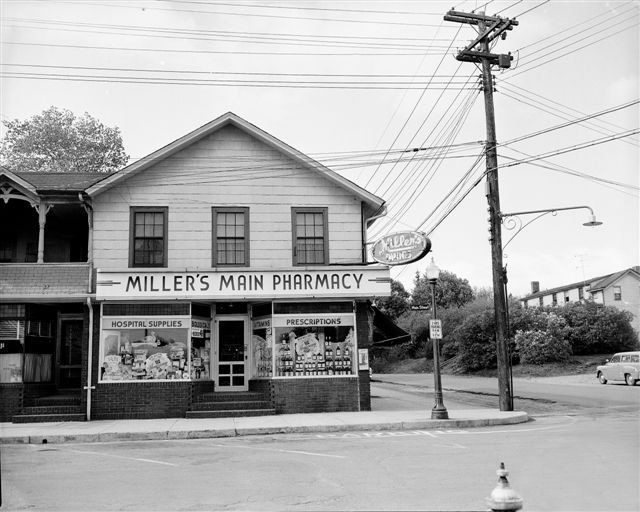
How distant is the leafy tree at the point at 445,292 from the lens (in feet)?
240

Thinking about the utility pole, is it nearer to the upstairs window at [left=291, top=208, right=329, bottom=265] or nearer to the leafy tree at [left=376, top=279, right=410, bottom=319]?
the upstairs window at [left=291, top=208, right=329, bottom=265]

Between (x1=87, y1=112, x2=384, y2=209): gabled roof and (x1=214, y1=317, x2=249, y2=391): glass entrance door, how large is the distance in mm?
5091

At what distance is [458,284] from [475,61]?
5599 cm

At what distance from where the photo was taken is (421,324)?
61.0 m

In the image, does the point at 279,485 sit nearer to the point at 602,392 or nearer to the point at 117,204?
the point at 117,204

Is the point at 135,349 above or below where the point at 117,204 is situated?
below

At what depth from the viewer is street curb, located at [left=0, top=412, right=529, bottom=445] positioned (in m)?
15.3

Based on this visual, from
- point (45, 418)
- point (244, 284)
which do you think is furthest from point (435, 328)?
point (45, 418)

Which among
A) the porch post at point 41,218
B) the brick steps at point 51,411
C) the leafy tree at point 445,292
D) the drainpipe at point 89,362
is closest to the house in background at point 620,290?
the leafy tree at point 445,292

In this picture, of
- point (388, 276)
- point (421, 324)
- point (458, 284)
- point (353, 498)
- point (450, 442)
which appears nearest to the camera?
point (353, 498)

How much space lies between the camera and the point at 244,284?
19.4 m

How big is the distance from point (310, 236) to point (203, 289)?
145 inches

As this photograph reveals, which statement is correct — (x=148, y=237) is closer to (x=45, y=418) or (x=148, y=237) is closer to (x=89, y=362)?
(x=89, y=362)

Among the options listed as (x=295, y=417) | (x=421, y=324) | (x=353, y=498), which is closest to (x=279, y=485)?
(x=353, y=498)
